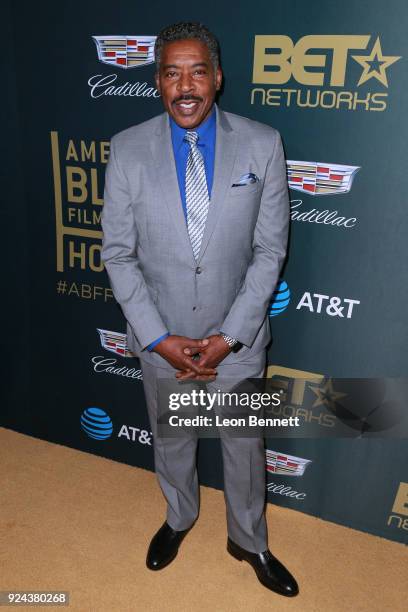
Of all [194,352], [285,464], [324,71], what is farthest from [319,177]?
[285,464]

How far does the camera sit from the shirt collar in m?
1.85

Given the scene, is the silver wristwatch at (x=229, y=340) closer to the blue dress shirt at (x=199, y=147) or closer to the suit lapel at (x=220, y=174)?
the suit lapel at (x=220, y=174)

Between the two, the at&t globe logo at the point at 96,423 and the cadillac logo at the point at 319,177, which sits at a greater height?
the cadillac logo at the point at 319,177

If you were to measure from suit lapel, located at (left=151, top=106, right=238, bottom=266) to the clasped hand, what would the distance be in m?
0.31

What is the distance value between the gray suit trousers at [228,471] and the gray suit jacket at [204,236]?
0.38 ft

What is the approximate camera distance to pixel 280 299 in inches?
93.2

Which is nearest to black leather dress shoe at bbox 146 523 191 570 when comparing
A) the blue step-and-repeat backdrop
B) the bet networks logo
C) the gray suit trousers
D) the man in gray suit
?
the gray suit trousers

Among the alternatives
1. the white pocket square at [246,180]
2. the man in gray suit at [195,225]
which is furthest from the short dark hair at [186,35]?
the white pocket square at [246,180]

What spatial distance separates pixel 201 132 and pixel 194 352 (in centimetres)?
80

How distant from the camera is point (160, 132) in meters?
1.89

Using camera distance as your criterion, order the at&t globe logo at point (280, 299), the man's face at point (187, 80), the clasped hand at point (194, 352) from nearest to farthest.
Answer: the man's face at point (187, 80)
the clasped hand at point (194, 352)
the at&t globe logo at point (280, 299)

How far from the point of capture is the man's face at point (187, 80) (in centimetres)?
169

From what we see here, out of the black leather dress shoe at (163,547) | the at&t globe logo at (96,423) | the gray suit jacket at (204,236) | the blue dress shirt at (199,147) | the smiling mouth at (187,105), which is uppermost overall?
the smiling mouth at (187,105)

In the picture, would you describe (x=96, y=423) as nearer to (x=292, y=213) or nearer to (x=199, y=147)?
(x=292, y=213)
